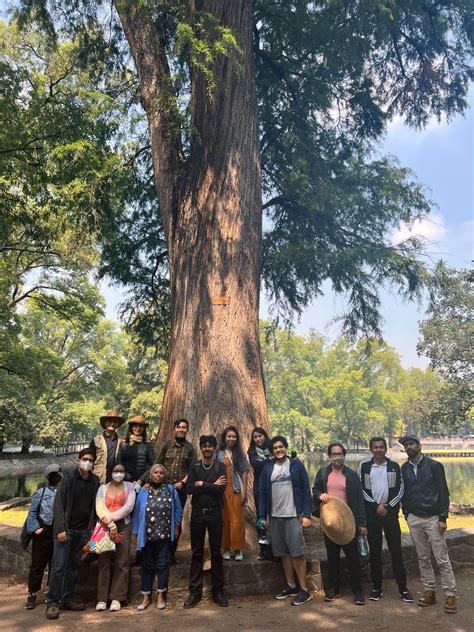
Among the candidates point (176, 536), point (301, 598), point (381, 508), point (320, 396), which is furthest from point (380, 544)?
point (320, 396)

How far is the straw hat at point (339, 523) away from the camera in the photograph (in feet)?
13.9

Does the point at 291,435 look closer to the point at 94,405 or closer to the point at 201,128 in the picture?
the point at 94,405

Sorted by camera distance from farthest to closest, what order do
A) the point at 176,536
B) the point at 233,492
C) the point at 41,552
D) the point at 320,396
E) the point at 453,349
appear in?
1. the point at 320,396
2. the point at 453,349
3. the point at 233,492
4. the point at 176,536
5. the point at 41,552

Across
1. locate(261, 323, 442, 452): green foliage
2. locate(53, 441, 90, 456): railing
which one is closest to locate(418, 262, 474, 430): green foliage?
locate(261, 323, 442, 452): green foliage

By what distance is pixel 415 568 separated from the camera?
16.4 feet

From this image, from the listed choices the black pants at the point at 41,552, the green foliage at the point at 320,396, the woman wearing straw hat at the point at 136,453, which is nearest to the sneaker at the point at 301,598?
the woman wearing straw hat at the point at 136,453

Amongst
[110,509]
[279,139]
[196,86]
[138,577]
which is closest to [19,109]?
[196,86]

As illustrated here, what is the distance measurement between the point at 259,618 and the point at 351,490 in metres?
1.41

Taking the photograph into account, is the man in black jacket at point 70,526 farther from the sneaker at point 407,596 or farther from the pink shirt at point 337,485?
the sneaker at point 407,596

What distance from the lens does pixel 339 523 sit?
167 inches

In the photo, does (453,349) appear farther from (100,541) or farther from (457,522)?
(100,541)

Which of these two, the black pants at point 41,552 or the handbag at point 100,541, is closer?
the handbag at point 100,541

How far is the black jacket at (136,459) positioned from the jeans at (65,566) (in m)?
0.73

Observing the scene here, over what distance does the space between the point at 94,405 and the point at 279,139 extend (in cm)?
3637
